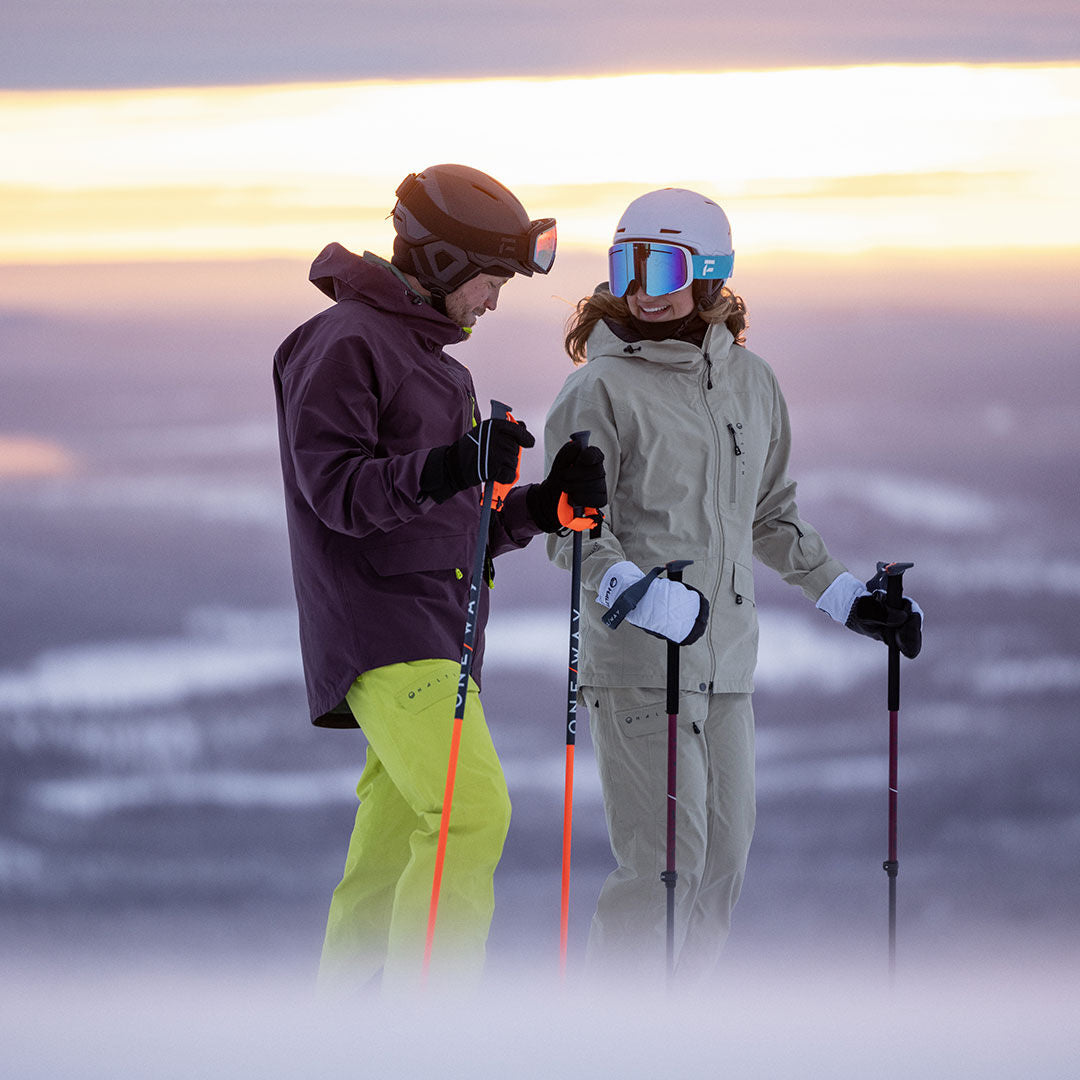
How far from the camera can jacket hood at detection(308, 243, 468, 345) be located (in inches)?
145

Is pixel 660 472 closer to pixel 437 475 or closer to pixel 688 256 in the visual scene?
pixel 688 256

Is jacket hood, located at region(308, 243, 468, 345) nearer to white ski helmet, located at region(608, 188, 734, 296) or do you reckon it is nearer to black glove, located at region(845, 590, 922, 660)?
white ski helmet, located at region(608, 188, 734, 296)

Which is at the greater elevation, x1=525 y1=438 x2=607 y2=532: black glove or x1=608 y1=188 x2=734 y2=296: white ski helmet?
x1=608 y1=188 x2=734 y2=296: white ski helmet

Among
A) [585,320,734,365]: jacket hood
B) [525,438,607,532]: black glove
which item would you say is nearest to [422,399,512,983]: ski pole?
[525,438,607,532]: black glove

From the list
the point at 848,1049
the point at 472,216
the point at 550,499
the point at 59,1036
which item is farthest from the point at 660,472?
the point at 59,1036

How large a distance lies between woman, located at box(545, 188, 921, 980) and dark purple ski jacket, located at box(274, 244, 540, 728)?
0.98 ft

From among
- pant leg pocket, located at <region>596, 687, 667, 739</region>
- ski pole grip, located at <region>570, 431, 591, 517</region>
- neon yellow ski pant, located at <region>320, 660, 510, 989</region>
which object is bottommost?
neon yellow ski pant, located at <region>320, 660, 510, 989</region>

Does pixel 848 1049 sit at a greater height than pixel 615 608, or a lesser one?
lesser

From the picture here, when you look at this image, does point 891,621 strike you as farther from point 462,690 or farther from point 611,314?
point 462,690

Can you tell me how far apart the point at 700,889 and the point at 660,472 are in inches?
34.0

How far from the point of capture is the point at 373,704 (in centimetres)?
361

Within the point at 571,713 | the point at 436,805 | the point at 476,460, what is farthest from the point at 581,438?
the point at 436,805

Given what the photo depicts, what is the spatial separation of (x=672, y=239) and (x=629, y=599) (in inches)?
30.6

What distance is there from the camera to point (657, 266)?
3.99m
